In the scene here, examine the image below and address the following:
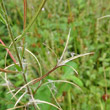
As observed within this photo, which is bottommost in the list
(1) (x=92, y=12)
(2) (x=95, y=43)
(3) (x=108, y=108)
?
(3) (x=108, y=108)

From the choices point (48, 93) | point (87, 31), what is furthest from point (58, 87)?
point (87, 31)

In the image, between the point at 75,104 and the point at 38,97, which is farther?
the point at 75,104

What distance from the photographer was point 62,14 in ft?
5.88

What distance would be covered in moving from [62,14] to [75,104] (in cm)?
101

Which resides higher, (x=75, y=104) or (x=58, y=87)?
(x=58, y=87)

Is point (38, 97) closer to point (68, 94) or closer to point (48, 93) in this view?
point (48, 93)

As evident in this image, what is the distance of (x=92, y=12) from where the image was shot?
171cm

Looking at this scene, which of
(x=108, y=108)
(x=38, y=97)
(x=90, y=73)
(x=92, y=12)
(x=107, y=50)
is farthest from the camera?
(x=92, y=12)

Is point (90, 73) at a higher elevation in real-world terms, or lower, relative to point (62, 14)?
lower

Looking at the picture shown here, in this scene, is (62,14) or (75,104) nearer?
(75,104)

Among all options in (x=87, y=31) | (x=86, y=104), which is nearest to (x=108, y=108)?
(x=86, y=104)

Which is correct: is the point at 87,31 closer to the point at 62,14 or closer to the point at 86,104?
the point at 62,14

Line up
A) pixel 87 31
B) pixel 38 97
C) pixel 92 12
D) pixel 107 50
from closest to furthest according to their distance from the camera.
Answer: pixel 38 97, pixel 107 50, pixel 87 31, pixel 92 12

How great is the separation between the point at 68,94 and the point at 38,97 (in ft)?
1.36
